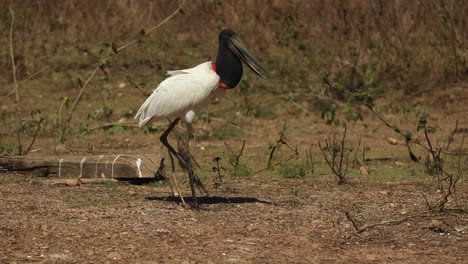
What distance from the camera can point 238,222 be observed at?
6.56m

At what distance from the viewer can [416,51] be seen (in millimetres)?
13156

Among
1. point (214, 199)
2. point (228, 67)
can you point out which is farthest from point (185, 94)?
point (214, 199)

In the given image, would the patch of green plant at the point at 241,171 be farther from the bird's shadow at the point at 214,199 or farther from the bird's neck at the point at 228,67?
the bird's neck at the point at 228,67

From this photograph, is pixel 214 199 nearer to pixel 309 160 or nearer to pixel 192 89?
pixel 192 89

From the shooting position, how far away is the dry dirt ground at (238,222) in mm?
5820

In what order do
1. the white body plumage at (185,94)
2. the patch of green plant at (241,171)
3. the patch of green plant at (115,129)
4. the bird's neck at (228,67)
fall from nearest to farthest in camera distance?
the white body plumage at (185,94) → the bird's neck at (228,67) → the patch of green plant at (241,171) → the patch of green plant at (115,129)

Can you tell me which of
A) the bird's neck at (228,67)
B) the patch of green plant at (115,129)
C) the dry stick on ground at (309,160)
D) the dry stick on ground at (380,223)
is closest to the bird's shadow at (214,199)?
the bird's neck at (228,67)

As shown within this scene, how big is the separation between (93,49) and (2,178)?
6.27 metres

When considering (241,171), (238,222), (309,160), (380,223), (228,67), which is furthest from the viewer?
(309,160)

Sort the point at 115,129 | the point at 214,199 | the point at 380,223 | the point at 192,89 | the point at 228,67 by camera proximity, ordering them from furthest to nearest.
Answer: the point at 115,129 → the point at 214,199 → the point at 228,67 → the point at 192,89 → the point at 380,223

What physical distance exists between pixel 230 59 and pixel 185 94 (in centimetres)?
47

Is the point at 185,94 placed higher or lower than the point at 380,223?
higher

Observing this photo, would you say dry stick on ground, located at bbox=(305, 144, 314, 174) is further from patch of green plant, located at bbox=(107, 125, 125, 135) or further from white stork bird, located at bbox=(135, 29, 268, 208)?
patch of green plant, located at bbox=(107, 125, 125, 135)

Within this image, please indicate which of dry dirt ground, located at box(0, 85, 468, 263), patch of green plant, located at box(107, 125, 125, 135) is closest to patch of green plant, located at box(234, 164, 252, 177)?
dry dirt ground, located at box(0, 85, 468, 263)
